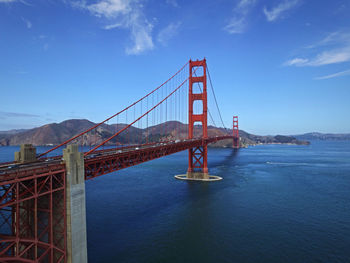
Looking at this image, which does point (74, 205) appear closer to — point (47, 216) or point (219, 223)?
point (47, 216)

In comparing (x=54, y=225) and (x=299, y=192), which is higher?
(x=54, y=225)

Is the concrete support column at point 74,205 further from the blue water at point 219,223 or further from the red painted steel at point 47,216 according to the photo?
the blue water at point 219,223

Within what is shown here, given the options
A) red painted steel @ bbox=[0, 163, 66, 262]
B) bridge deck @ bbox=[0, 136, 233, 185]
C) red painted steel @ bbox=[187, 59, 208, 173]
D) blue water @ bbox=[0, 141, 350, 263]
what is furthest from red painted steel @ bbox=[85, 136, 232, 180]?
red painted steel @ bbox=[187, 59, 208, 173]

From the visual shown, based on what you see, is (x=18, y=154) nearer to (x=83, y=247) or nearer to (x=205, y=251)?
(x=83, y=247)

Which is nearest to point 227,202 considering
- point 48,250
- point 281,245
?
point 281,245

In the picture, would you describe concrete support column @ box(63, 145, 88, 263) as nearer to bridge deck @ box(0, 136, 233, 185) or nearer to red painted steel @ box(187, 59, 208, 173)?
bridge deck @ box(0, 136, 233, 185)

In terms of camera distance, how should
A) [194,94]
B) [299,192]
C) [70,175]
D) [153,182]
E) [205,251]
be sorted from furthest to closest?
[194,94], [153,182], [299,192], [205,251], [70,175]
